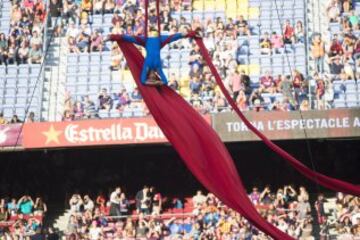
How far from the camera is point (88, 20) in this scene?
2380 cm

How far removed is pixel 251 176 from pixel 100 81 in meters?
4.76

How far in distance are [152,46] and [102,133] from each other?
25.3ft

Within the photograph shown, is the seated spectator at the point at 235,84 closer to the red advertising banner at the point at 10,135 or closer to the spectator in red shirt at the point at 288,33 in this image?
the spectator in red shirt at the point at 288,33

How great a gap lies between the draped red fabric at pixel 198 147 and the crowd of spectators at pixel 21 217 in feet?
27.8

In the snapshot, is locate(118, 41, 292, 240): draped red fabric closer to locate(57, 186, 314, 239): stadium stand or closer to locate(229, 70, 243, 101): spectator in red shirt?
locate(57, 186, 314, 239): stadium stand

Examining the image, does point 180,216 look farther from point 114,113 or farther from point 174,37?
point 174,37

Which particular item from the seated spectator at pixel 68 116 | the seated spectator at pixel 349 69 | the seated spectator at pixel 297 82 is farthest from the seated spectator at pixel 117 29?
the seated spectator at pixel 349 69

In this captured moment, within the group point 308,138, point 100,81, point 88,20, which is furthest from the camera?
point 88,20

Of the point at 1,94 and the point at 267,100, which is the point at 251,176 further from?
the point at 1,94

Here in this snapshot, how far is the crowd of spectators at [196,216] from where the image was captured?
60.2ft

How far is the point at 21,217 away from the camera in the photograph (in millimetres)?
19625

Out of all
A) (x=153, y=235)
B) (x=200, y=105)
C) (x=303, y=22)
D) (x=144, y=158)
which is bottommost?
(x=153, y=235)

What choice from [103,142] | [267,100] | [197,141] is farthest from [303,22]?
[197,141]

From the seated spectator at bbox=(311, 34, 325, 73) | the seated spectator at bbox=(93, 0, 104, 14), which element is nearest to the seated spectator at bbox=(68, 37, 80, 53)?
the seated spectator at bbox=(93, 0, 104, 14)
